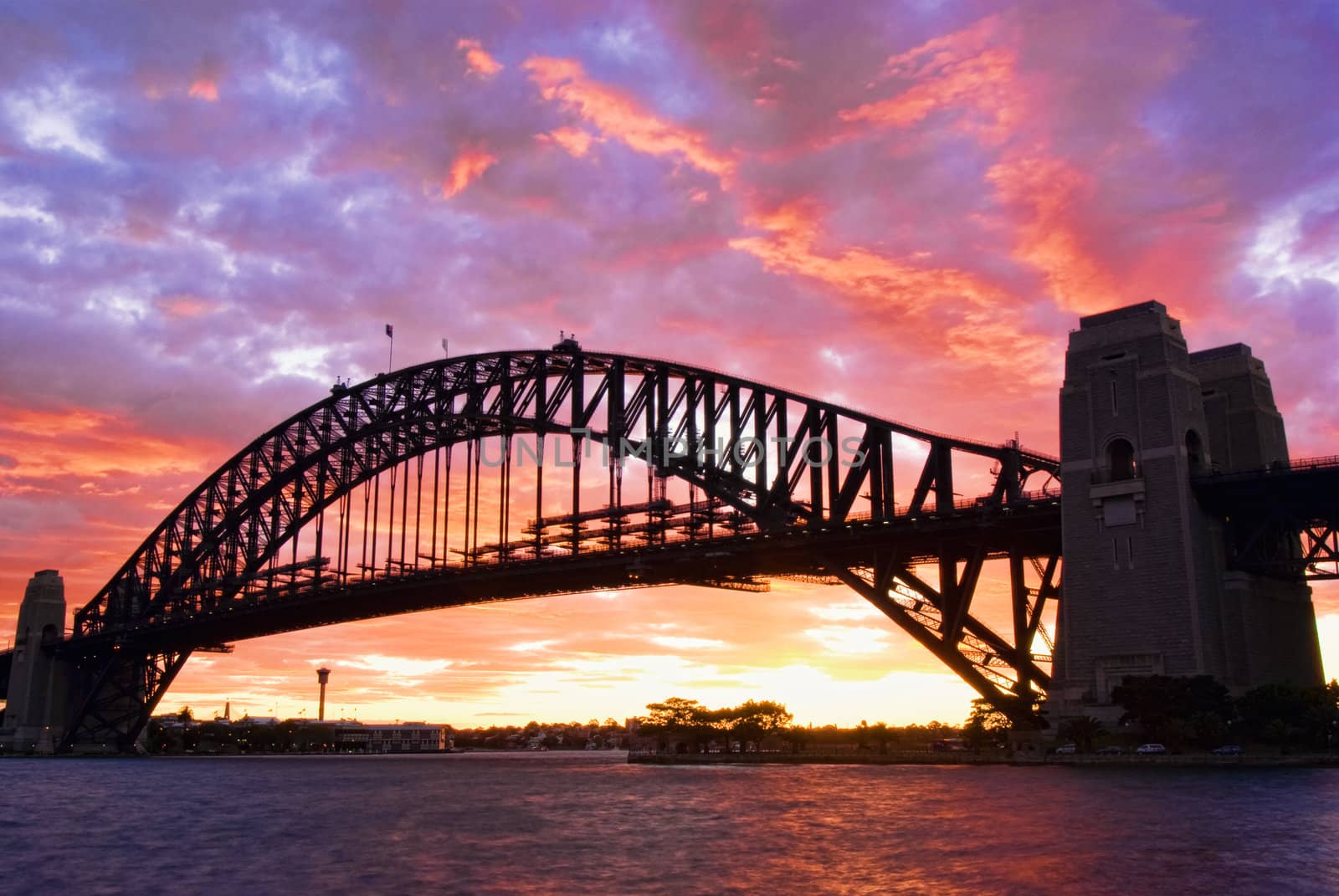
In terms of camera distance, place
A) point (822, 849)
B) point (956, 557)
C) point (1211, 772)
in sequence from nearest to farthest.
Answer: point (822, 849)
point (1211, 772)
point (956, 557)

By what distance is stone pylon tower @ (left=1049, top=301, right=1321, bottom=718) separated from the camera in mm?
A: 62281

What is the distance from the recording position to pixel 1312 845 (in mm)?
35375

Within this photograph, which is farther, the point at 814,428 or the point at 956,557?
the point at 814,428

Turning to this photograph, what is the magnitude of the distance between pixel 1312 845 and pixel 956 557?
40.7 m

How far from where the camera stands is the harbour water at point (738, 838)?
110ft

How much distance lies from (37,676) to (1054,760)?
365 ft

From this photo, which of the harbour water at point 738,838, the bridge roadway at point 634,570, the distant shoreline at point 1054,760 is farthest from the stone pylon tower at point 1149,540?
the harbour water at point 738,838

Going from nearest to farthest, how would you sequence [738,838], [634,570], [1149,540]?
[738,838] → [1149,540] → [634,570]

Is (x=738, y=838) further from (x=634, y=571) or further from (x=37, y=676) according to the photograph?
(x=37, y=676)

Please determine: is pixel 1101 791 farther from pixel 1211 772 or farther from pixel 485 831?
pixel 485 831

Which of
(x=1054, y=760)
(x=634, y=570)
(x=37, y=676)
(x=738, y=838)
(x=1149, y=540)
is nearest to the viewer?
(x=738, y=838)

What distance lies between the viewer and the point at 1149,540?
63594 millimetres

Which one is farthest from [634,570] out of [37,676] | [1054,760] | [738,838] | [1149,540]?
[37,676]

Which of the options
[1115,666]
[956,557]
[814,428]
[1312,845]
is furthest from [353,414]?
[1312,845]
